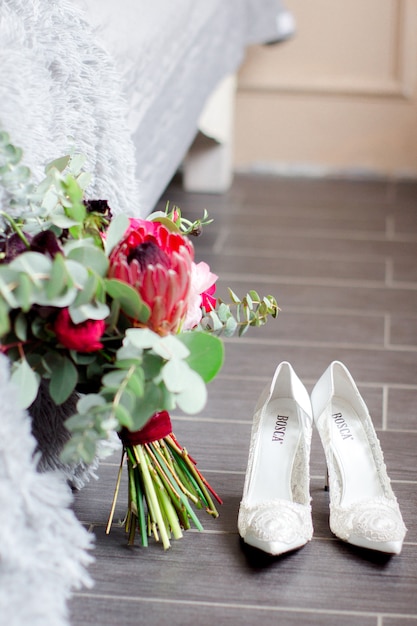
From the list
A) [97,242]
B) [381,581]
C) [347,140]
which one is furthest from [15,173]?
[347,140]

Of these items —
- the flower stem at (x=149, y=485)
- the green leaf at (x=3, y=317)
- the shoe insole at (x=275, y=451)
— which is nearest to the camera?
the green leaf at (x=3, y=317)

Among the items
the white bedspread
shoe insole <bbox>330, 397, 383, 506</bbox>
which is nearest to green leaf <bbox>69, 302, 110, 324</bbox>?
shoe insole <bbox>330, 397, 383, 506</bbox>

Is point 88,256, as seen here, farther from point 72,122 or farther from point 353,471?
point 353,471

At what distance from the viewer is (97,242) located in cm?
90

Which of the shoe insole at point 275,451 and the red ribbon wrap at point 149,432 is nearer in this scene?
the red ribbon wrap at point 149,432

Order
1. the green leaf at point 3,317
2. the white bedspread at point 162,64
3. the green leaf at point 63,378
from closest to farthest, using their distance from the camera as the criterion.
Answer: the green leaf at point 3,317, the green leaf at point 63,378, the white bedspread at point 162,64

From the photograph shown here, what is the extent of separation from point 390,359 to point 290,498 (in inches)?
24.2

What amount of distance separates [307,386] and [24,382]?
2.51 ft

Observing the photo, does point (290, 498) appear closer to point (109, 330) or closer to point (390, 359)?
point (109, 330)

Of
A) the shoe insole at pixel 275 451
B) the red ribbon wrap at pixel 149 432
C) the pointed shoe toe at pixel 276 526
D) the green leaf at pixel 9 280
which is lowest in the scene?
the shoe insole at pixel 275 451

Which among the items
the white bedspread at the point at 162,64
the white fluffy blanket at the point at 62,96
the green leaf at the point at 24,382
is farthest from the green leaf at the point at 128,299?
the white bedspread at the point at 162,64

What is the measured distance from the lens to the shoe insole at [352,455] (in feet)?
3.61

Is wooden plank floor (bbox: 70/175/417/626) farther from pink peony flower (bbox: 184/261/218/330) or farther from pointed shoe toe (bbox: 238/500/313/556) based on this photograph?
pink peony flower (bbox: 184/261/218/330)

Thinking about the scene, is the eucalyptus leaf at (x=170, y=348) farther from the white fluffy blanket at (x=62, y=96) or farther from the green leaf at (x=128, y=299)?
the white fluffy blanket at (x=62, y=96)
